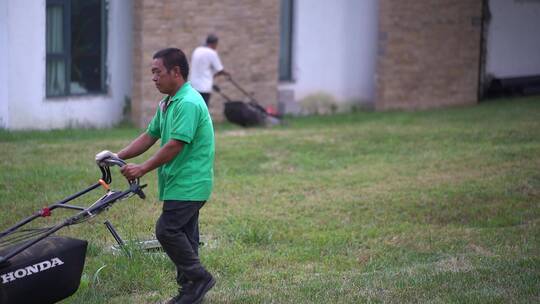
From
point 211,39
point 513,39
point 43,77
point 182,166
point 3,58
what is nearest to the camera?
point 182,166

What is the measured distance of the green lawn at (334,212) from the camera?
7117 millimetres

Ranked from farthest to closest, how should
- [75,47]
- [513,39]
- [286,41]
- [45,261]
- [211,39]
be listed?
[513,39] < [286,41] < [75,47] < [211,39] < [45,261]

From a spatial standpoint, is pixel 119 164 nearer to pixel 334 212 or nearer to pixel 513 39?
pixel 334 212

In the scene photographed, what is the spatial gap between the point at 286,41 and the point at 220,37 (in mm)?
2022

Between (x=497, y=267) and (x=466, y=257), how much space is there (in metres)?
0.58

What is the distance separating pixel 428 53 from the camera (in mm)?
19375

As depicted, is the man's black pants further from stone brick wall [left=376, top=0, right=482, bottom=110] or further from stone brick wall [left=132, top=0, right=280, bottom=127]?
stone brick wall [left=376, top=0, right=482, bottom=110]

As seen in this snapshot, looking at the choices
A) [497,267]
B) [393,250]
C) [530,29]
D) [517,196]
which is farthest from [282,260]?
[530,29]

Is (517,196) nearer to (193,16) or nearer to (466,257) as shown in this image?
(466,257)

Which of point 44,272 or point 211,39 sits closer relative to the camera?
point 44,272

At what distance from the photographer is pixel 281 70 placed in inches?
725

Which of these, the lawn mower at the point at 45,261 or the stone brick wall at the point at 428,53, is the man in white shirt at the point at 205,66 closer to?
the stone brick wall at the point at 428,53

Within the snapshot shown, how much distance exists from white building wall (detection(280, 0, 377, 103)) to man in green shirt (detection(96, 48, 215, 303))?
11873mm

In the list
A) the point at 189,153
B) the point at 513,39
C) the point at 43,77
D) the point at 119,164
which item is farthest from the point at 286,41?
the point at 119,164
